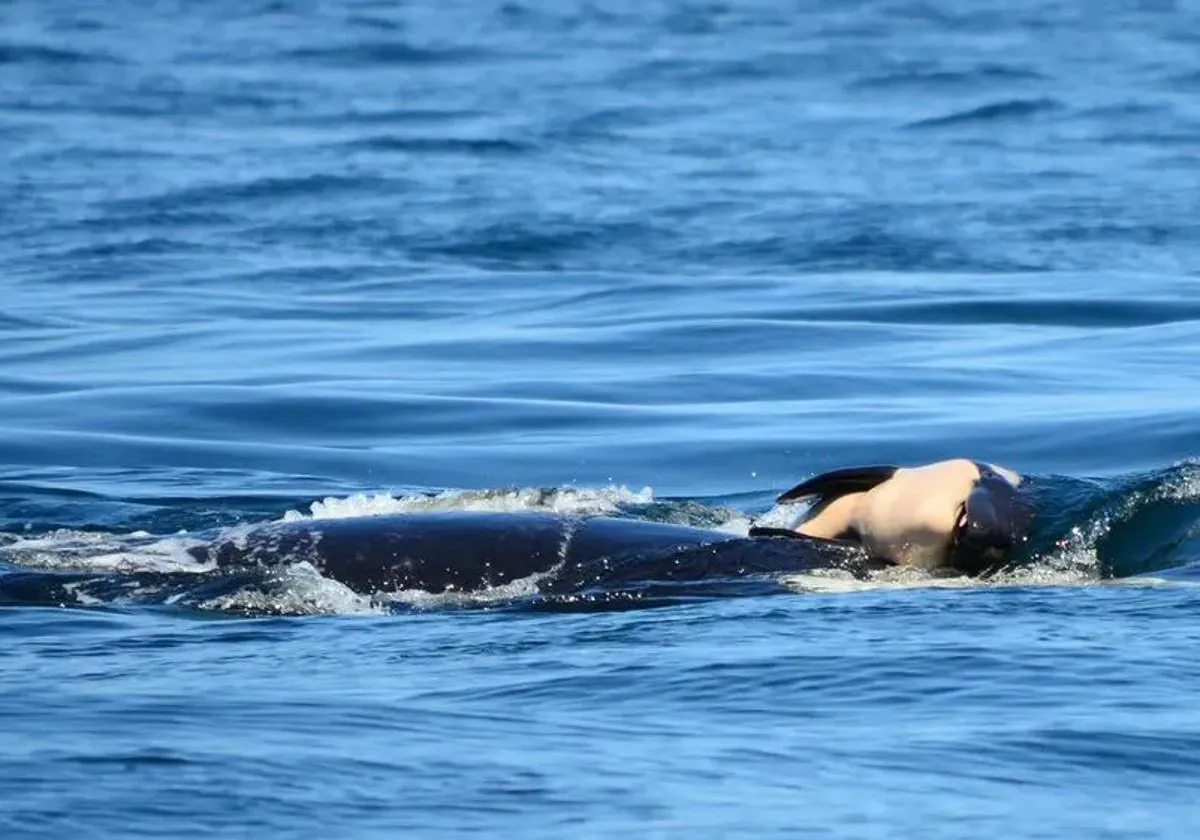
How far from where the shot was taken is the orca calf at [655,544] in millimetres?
9742

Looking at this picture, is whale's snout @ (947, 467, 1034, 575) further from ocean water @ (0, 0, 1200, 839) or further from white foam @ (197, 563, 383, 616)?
white foam @ (197, 563, 383, 616)

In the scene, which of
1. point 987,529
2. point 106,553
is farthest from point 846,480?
point 106,553

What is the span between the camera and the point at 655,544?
32.7 feet

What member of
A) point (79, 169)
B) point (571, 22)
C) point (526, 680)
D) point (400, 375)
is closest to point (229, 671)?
point (526, 680)

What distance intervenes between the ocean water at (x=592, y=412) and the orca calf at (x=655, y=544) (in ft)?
0.53

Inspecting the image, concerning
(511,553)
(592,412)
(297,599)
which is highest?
(592,412)

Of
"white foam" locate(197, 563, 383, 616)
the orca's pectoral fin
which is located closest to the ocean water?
"white foam" locate(197, 563, 383, 616)

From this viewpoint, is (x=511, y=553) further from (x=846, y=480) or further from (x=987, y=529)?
(x=987, y=529)

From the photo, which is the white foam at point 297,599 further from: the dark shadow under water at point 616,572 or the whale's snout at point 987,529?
the whale's snout at point 987,529

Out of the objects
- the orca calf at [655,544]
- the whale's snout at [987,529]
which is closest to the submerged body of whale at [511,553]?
the orca calf at [655,544]

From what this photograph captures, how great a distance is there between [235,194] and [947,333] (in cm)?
1269

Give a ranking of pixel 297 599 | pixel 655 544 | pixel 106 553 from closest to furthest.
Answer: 1. pixel 297 599
2. pixel 655 544
3. pixel 106 553

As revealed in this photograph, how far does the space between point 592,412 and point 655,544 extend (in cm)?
610

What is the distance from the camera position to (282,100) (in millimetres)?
38875
